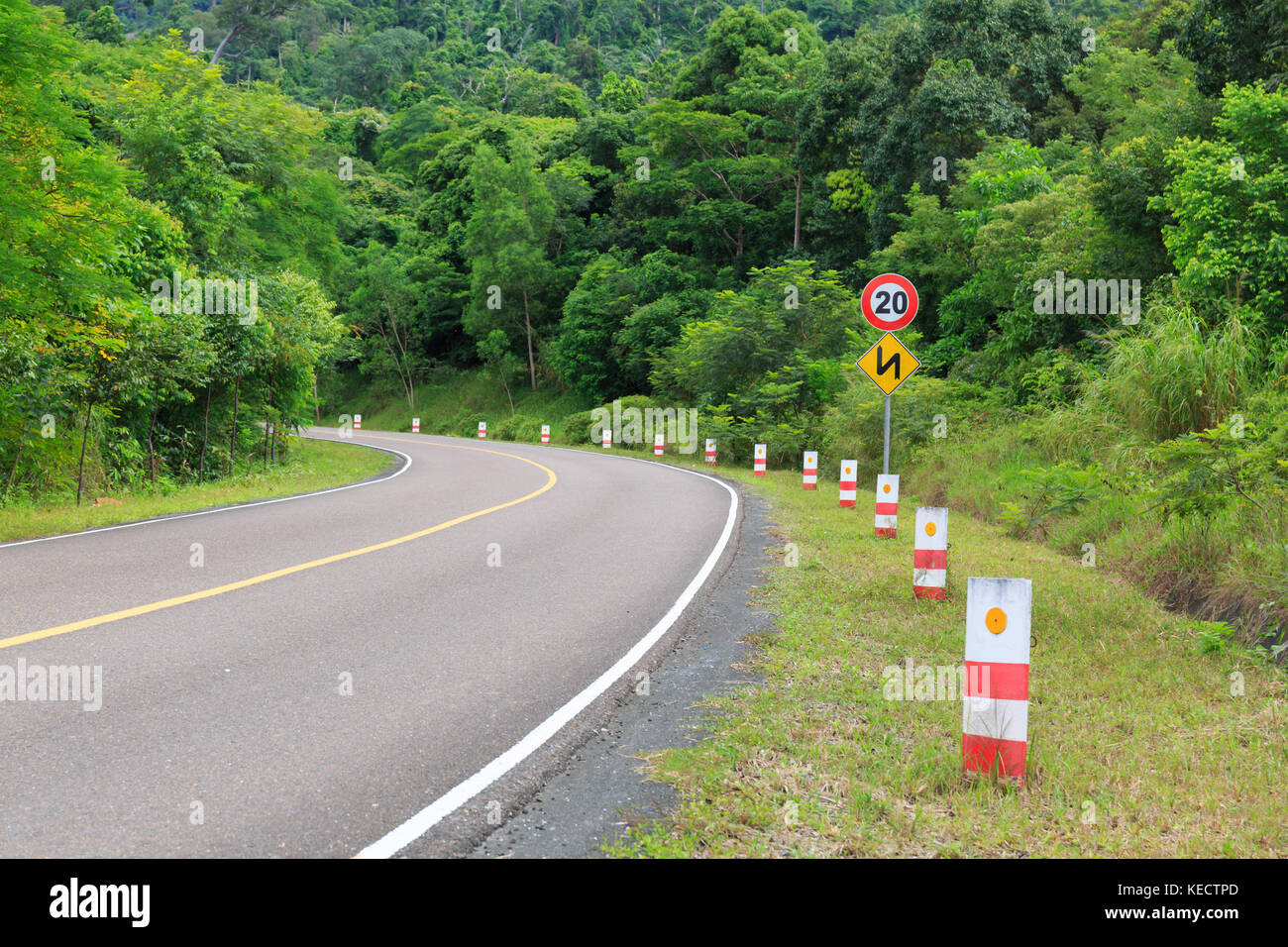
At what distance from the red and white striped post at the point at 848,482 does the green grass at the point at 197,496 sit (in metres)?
10.4

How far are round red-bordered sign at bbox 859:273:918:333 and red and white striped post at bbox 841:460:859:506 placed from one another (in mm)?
5697

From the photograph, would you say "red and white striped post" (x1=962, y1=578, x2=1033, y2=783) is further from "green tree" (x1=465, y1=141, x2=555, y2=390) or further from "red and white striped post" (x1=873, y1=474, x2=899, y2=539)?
"green tree" (x1=465, y1=141, x2=555, y2=390)

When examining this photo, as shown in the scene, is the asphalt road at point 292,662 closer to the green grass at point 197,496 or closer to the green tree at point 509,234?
the green grass at point 197,496

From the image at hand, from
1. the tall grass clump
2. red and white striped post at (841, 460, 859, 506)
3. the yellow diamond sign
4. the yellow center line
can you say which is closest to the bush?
red and white striped post at (841, 460, 859, 506)

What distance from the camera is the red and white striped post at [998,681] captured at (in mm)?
4367

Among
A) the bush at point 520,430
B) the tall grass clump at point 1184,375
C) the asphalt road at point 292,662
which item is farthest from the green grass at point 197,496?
the bush at point 520,430

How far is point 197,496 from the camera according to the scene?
16.4 m

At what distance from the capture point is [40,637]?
6.27m

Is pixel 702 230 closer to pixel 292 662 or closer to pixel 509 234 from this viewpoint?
pixel 509 234

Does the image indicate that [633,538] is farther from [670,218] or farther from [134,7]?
[134,7]

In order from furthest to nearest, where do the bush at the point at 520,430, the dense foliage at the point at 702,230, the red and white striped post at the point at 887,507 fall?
the bush at the point at 520,430 < the dense foliage at the point at 702,230 < the red and white striped post at the point at 887,507

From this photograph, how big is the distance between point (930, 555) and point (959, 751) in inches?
156

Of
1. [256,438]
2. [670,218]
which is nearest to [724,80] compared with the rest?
[670,218]

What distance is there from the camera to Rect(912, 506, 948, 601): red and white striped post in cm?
837
